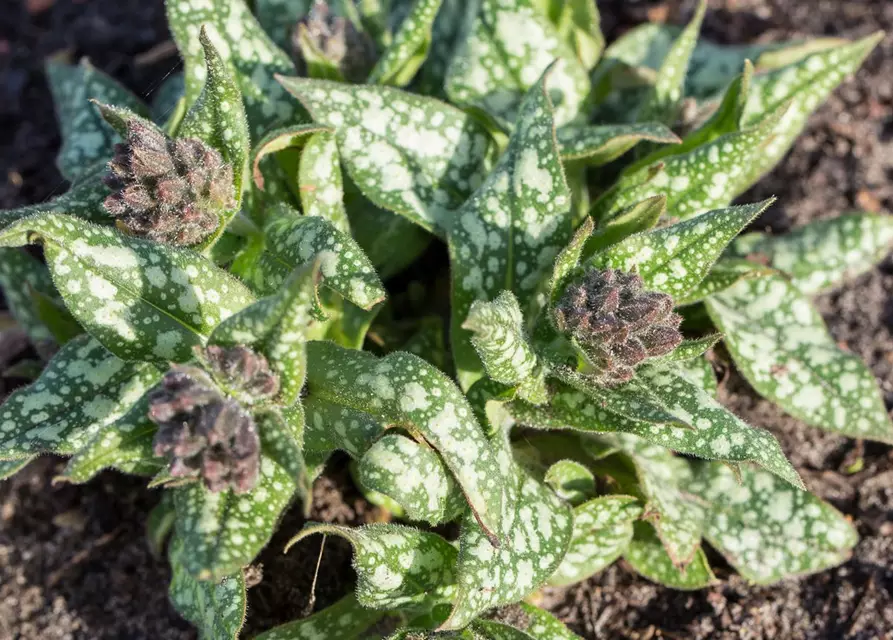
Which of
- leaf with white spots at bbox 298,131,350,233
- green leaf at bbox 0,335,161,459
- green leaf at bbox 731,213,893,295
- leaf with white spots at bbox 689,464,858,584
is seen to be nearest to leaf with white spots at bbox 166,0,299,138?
leaf with white spots at bbox 298,131,350,233

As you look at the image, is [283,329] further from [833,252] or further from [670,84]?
[833,252]

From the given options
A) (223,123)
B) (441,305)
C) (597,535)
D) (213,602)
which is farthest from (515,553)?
(223,123)

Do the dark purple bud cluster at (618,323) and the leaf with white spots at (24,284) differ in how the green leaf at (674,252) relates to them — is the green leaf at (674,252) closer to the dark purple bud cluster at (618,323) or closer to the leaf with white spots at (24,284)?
the dark purple bud cluster at (618,323)

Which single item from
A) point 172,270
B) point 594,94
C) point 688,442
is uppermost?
point 594,94

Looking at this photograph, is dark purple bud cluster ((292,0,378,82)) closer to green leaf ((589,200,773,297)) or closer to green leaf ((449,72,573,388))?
green leaf ((449,72,573,388))

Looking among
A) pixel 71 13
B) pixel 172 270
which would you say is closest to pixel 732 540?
pixel 172 270

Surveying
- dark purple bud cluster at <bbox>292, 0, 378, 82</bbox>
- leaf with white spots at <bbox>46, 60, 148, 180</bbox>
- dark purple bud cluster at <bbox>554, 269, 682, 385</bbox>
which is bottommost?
leaf with white spots at <bbox>46, 60, 148, 180</bbox>

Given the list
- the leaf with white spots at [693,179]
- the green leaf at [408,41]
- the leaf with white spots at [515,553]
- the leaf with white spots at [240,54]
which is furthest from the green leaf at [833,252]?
the leaf with white spots at [240,54]

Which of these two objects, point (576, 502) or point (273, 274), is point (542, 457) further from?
point (273, 274)
